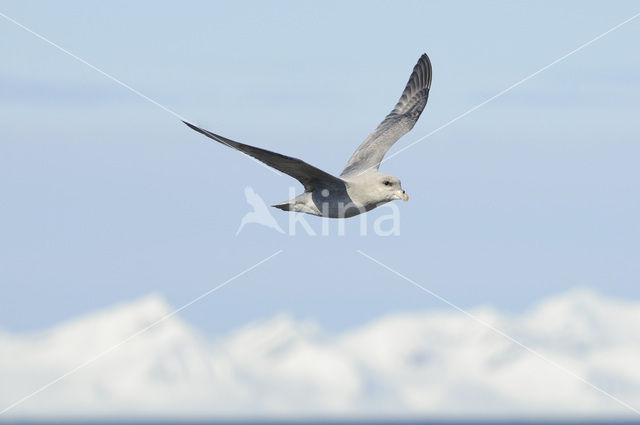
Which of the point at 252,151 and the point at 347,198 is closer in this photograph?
the point at 252,151

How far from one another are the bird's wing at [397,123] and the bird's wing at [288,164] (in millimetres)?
2461

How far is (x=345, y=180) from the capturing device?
2530 cm

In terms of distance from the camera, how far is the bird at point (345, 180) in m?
22.8

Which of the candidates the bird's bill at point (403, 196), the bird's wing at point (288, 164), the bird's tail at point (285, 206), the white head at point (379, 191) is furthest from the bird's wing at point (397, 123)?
the bird's bill at point (403, 196)

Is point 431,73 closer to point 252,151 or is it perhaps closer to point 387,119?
point 387,119

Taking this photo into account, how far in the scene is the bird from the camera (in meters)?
22.8

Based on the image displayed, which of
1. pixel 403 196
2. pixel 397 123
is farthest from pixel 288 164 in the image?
pixel 397 123

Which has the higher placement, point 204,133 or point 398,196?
point 204,133

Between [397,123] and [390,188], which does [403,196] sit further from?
[397,123]

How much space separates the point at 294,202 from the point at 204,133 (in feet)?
16.2

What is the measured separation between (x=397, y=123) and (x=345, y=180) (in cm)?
578

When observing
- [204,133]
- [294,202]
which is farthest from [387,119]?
Result: [204,133]

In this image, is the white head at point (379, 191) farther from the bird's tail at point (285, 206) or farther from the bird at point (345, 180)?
the bird's tail at point (285, 206)

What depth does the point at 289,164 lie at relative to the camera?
76.5ft
